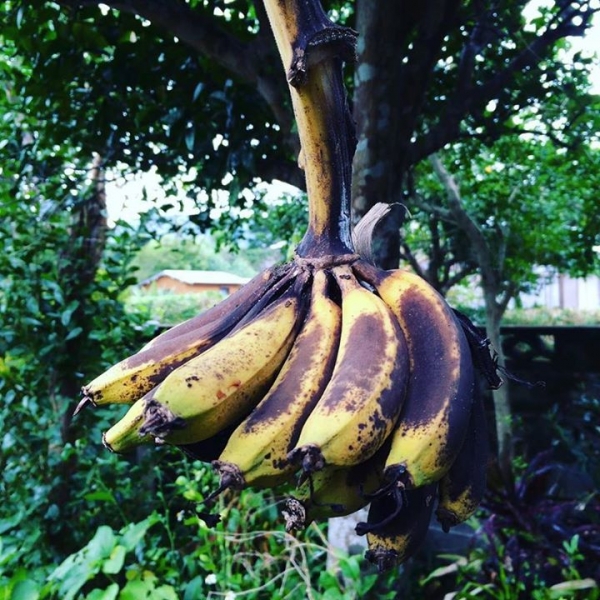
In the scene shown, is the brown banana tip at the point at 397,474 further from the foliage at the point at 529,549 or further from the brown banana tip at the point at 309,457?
the foliage at the point at 529,549

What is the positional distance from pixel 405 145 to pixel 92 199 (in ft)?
4.25

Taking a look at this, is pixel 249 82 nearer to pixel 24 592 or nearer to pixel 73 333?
pixel 73 333

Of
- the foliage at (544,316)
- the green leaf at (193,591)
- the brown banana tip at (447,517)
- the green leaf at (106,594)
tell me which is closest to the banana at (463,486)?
the brown banana tip at (447,517)

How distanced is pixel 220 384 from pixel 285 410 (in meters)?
0.06

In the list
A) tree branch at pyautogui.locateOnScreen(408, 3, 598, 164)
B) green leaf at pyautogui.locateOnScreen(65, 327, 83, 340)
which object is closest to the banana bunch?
tree branch at pyautogui.locateOnScreen(408, 3, 598, 164)

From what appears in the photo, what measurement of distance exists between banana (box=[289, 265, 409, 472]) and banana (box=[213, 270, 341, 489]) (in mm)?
23

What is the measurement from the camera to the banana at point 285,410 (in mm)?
484

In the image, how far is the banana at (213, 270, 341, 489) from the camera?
484 mm

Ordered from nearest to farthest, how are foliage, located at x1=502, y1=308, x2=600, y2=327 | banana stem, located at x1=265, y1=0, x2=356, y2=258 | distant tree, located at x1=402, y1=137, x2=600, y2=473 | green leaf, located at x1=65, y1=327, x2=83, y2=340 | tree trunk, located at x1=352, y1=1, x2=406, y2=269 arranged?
1. banana stem, located at x1=265, y1=0, x2=356, y2=258
2. tree trunk, located at x1=352, y1=1, x2=406, y2=269
3. green leaf, located at x1=65, y1=327, x2=83, y2=340
4. distant tree, located at x1=402, y1=137, x2=600, y2=473
5. foliage, located at x1=502, y1=308, x2=600, y2=327

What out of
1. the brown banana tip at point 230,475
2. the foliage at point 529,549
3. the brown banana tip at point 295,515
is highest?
the brown banana tip at point 230,475

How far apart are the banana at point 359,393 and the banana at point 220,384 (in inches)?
2.4

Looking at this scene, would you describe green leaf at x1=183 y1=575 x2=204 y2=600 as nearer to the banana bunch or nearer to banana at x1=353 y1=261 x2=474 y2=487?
the banana bunch

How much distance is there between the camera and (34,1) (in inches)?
66.9

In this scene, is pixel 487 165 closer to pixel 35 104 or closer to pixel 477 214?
pixel 477 214
